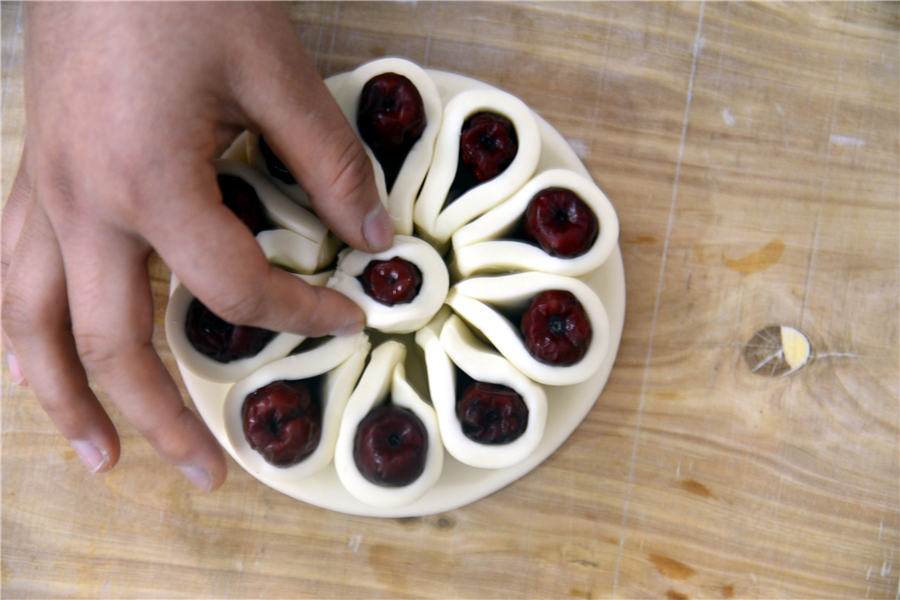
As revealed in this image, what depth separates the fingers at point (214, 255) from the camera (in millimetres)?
564

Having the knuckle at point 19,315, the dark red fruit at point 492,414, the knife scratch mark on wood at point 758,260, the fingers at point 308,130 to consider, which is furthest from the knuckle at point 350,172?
the knife scratch mark on wood at point 758,260

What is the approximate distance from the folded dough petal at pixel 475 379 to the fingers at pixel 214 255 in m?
0.17

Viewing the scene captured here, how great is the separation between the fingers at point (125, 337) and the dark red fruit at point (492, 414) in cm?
27

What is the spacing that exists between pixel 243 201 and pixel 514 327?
1.00ft

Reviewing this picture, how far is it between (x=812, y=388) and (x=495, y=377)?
1.53 feet

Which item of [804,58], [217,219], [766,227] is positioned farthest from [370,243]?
[804,58]

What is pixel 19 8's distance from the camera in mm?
876

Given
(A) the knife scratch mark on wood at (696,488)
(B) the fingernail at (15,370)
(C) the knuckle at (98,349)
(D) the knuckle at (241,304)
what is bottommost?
(A) the knife scratch mark on wood at (696,488)

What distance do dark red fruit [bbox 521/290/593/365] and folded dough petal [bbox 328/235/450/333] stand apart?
103 mm

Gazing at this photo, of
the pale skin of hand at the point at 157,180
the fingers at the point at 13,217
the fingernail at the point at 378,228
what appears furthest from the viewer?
the fingers at the point at 13,217

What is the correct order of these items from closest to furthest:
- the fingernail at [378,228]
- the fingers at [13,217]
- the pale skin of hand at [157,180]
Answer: the pale skin of hand at [157,180], the fingernail at [378,228], the fingers at [13,217]

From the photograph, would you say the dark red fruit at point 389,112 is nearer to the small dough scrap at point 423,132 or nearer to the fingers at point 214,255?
the small dough scrap at point 423,132

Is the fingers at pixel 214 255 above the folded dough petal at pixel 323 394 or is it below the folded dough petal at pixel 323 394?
above

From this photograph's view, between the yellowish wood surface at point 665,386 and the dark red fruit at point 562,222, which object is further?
the yellowish wood surface at point 665,386
